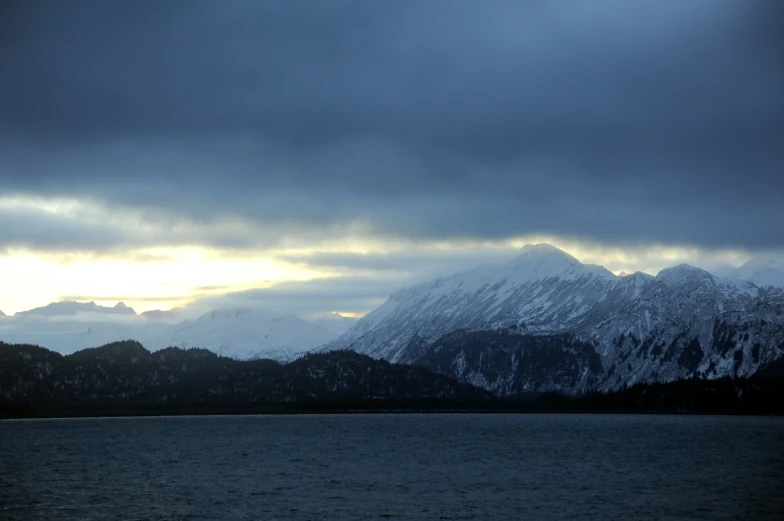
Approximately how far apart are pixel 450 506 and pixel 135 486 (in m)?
53.6

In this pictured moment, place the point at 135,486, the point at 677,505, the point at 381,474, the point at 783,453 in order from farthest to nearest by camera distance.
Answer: the point at 783,453, the point at 381,474, the point at 135,486, the point at 677,505

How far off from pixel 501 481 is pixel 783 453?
79983 mm

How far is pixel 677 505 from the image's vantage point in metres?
115

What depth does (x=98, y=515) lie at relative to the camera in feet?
352

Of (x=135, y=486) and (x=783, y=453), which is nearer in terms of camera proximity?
(x=135, y=486)

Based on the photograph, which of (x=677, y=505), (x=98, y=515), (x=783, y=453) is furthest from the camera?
(x=783, y=453)

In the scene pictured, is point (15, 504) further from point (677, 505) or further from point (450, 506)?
point (677, 505)

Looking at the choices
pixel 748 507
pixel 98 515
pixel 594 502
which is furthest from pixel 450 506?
pixel 98 515

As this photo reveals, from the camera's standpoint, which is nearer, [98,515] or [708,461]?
[98,515]

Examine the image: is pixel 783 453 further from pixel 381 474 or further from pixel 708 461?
pixel 381 474

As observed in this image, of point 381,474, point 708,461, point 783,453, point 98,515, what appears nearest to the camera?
point 98,515

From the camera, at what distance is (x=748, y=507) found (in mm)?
109250

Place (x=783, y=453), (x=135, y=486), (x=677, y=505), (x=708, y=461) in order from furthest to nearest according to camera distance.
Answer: (x=783, y=453) → (x=708, y=461) → (x=135, y=486) → (x=677, y=505)

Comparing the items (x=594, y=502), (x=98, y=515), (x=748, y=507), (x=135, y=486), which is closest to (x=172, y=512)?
(x=98, y=515)
